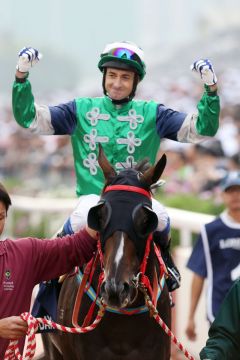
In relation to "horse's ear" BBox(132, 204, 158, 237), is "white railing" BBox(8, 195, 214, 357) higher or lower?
lower

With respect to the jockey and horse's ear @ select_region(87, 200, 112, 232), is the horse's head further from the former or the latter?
the jockey

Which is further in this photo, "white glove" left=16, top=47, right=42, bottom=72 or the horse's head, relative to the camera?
"white glove" left=16, top=47, right=42, bottom=72

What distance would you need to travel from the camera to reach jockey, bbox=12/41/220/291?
4.62 m

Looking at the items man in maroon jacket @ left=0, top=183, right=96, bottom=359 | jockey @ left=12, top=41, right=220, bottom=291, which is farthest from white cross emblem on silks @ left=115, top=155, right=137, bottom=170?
man in maroon jacket @ left=0, top=183, right=96, bottom=359

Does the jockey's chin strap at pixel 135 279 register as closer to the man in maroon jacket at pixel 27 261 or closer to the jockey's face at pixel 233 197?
the man in maroon jacket at pixel 27 261

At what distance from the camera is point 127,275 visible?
3.65 m

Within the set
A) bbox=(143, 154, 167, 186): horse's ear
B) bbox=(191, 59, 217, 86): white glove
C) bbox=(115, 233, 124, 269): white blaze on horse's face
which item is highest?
bbox=(191, 59, 217, 86): white glove

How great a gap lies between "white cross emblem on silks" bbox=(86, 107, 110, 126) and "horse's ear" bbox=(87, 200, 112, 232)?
3.34 feet

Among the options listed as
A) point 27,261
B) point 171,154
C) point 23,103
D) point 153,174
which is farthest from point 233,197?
point 171,154

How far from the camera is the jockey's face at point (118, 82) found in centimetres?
470

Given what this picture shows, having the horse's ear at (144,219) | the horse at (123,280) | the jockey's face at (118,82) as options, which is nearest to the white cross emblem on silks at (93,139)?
the jockey's face at (118,82)

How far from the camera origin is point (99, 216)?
383 centimetres

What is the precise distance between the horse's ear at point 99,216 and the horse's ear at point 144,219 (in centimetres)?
12

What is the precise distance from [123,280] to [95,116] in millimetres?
1402
